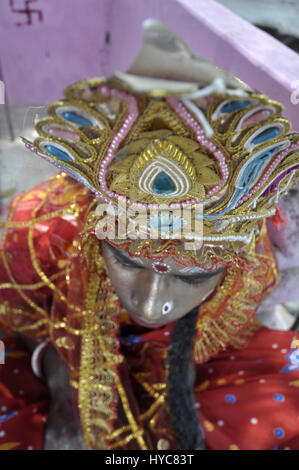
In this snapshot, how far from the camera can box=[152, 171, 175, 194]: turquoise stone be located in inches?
18.7

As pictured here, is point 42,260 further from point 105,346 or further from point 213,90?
point 213,90

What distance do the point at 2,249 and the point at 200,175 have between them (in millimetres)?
591

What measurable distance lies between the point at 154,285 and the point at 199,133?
29cm

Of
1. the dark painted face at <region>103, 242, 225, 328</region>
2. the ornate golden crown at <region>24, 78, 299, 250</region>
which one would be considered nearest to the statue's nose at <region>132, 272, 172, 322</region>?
the dark painted face at <region>103, 242, 225, 328</region>

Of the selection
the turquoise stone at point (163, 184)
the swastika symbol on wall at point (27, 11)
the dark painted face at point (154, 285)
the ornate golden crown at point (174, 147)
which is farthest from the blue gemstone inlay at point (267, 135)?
the swastika symbol on wall at point (27, 11)

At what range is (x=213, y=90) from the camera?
→ 38cm

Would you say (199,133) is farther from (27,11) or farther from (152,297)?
(27,11)

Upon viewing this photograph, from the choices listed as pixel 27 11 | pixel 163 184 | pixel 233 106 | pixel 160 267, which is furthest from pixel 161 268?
pixel 27 11

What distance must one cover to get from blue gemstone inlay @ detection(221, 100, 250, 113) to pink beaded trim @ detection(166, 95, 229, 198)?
30mm

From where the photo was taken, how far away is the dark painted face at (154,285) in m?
0.64

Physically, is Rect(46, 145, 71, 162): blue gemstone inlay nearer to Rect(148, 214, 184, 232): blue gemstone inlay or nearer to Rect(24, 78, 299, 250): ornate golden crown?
Rect(24, 78, 299, 250): ornate golden crown

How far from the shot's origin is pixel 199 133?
0.43 metres

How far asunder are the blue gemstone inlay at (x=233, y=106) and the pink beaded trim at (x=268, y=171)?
120mm
